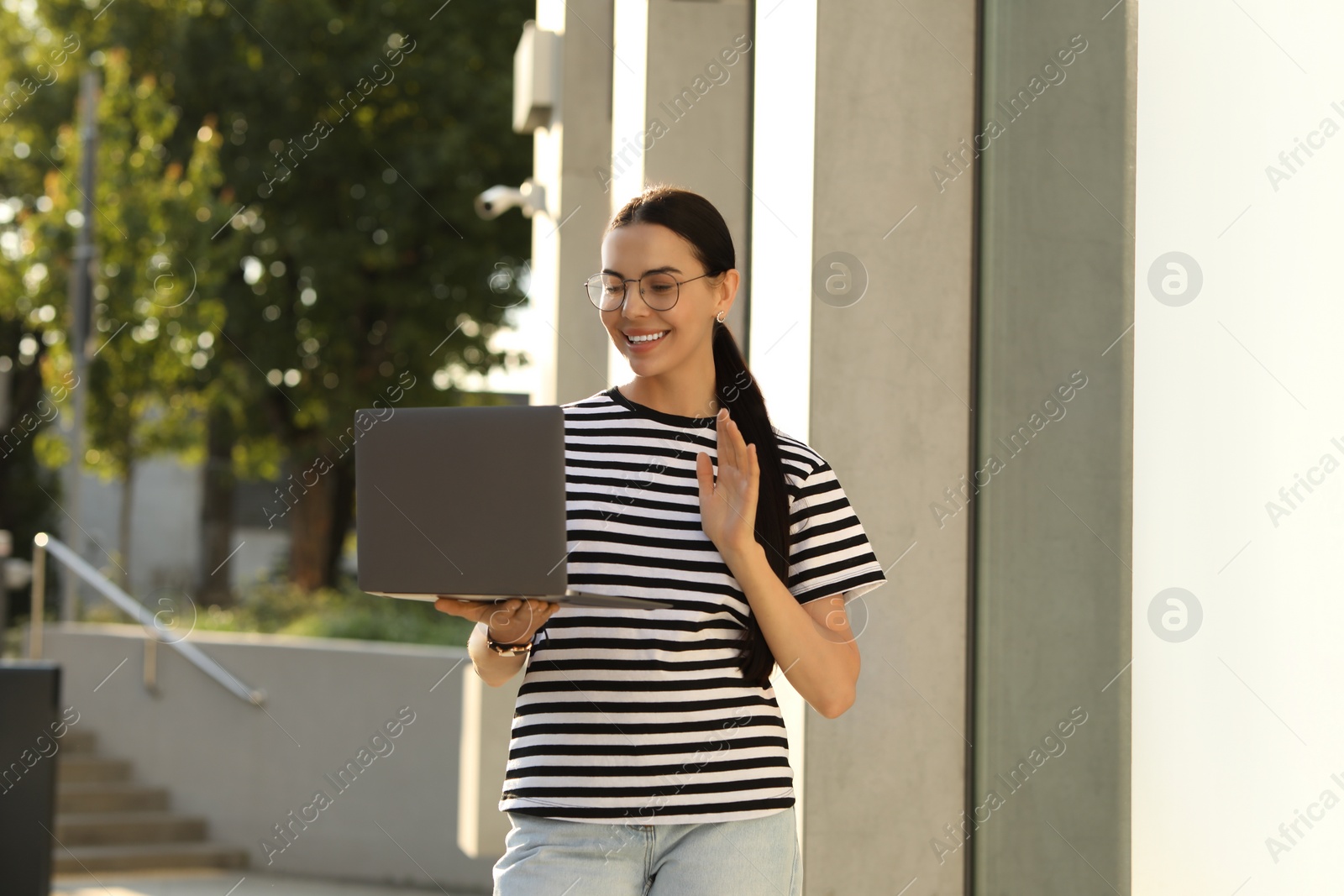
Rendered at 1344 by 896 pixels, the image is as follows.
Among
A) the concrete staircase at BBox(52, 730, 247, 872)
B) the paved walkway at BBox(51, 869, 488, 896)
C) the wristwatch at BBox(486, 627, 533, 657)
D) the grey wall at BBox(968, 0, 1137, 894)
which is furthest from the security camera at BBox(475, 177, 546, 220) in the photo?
the wristwatch at BBox(486, 627, 533, 657)

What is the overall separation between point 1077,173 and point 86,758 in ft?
28.5

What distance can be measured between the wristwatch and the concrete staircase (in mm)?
7602

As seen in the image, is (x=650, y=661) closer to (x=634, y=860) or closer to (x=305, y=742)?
(x=634, y=860)

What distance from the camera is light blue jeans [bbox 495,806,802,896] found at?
1968mm

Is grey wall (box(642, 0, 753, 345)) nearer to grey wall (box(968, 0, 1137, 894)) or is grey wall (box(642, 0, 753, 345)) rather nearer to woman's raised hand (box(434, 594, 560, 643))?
grey wall (box(968, 0, 1137, 894))

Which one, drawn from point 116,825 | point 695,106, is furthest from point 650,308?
point 116,825

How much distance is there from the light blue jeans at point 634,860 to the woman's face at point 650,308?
2.33ft

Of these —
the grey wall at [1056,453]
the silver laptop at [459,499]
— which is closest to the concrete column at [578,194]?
the grey wall at [1056,453]

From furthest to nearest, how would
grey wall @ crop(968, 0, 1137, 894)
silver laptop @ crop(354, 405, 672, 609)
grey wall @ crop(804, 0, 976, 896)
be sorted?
grey wall @ crop(804, 0, 976, 896) < grey wall @ crop(968, 0, 1137, 894) < silver laptop @ crop(354, 405, 672, 609)

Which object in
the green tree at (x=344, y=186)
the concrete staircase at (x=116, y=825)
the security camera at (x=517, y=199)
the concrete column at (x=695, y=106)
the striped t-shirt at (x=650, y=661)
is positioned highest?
the green tree at (x=344, y=186)

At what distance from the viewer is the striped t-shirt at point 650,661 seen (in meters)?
2.00

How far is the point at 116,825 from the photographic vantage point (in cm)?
898

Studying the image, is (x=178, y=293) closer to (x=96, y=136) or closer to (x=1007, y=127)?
(x=96, y=136)

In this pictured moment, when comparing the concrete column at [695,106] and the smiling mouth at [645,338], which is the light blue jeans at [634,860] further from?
the concrete column at [695,106]
